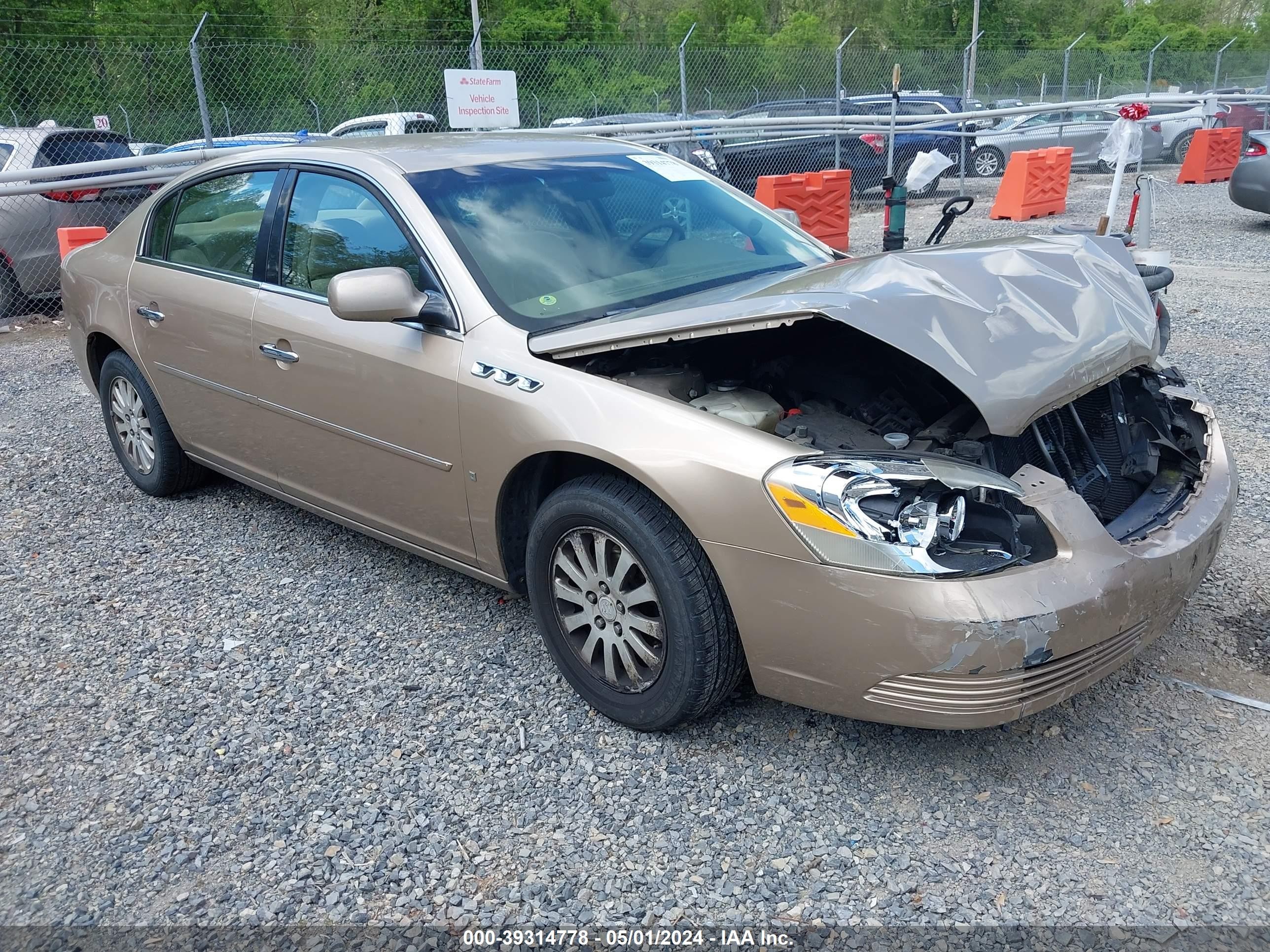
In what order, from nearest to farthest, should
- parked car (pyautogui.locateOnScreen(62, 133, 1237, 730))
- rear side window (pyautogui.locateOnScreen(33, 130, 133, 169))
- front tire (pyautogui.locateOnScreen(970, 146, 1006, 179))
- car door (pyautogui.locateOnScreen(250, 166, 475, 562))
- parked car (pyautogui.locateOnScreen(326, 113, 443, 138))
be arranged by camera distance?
parked car (pyautogui.locateOnScreen(62, 133, 1237, 730))
car door (pyautogui.locateOnScreen(250, 166, 475, 562))
rear side window (pyautogui.locateOnScreen(33, 130, 133, 169))
parked car (pyautogui.locateOnScreen(326, 113, 443, 138))
front tire (pyautogui.locateOnScreen(970, 146, 1006, 179))

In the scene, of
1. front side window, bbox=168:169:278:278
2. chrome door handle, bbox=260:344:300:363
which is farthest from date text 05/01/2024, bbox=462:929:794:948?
front side window, bbox=168:169:278:278

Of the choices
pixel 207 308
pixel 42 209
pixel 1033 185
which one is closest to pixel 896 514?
pixel 207 308

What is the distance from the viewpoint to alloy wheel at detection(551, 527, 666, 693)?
2.96m

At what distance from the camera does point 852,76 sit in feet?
66.4

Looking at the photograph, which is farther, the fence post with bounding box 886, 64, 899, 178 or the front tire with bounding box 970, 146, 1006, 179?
the front tire with bounding box 970, 146, 1006, 179

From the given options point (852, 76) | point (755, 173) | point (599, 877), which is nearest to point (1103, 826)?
point (599, 877)

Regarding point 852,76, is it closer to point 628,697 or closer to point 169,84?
point 169,84

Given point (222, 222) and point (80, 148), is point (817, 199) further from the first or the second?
point (222, 222)

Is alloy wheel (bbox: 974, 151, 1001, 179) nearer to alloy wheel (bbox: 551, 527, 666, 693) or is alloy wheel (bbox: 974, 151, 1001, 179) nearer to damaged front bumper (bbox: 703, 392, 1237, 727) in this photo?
damaged front bumper (bbox: 703, 392, 1237, 727)

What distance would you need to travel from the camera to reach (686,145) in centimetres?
1395

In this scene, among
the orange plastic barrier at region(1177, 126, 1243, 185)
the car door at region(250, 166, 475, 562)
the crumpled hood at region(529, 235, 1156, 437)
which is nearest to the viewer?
the crumpled hood at region(529, 235, 1156, 437)

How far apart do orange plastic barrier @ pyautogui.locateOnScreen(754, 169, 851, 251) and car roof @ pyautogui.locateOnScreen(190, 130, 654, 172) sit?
778 cm

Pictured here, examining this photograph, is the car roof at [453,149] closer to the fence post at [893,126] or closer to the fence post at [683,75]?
the fence post at [893,126]

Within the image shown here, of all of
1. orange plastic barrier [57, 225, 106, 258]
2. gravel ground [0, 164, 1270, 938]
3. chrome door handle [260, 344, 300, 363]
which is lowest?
gravel ground [0, 164, 1270, 938]
